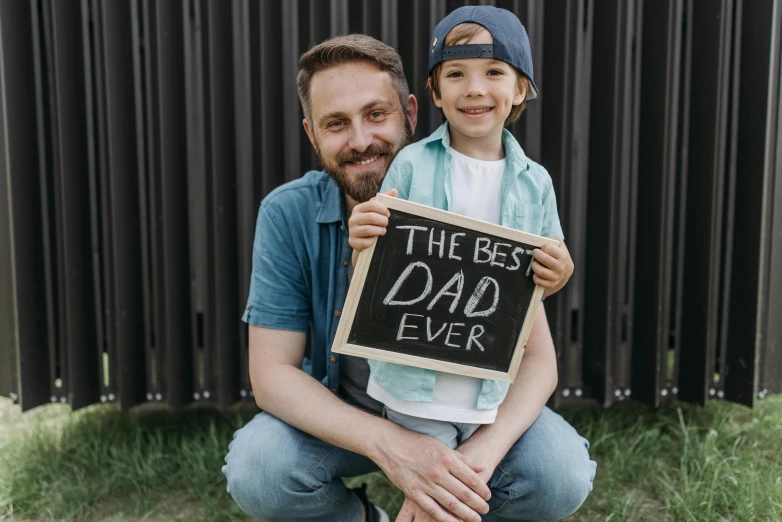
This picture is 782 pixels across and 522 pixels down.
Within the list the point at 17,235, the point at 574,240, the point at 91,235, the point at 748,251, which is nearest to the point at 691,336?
the point at 748,251

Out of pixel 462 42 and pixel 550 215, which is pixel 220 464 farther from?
pixel 462 42

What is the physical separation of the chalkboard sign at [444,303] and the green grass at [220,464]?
95 cm

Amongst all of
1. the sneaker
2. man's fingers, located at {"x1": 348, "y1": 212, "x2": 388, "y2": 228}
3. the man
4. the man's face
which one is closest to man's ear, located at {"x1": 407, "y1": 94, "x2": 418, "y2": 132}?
the man

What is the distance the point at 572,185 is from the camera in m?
2.73

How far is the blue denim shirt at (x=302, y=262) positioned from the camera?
217 centimetres

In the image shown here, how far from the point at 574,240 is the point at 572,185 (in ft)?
0.72

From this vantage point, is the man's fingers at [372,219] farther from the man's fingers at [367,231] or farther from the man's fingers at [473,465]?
the man's fingers at [473,465]

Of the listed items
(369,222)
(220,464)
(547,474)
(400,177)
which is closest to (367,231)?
(369,222)

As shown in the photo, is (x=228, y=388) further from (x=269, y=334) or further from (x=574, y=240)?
(x=574, y=240)

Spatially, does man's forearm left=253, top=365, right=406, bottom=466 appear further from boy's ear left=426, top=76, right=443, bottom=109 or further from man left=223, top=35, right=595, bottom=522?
boy's ear left=426, top=76, right=443, bottom=109

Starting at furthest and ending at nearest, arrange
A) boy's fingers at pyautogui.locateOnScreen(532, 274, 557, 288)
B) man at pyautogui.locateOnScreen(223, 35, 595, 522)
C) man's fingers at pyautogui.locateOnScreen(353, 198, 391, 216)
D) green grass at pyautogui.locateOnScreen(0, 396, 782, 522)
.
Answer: green grass at pyautogui.locateOnScreen(0, 396, 782, 522), man at pyautogui.locateOnScreen(223, 35, 595, 522), boy's fingers at pyautogui.locateOnScreen(532, 274, 557, 288), man's fingers at pyautogui.locateOnScreen(353, 198, 391, 216)

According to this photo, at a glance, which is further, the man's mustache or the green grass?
the green grass

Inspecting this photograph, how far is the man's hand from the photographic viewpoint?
1.80m

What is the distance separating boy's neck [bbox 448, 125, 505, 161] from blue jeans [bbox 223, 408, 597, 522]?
0.86m
